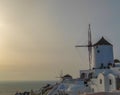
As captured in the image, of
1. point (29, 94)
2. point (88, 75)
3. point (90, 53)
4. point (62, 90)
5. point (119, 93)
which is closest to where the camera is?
point (119, 93)

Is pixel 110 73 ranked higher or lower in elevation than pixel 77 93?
higher

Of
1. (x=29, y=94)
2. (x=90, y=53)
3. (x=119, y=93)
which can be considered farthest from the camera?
(x=29, y=94)

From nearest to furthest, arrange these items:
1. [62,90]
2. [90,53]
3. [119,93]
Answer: [119,93]
[62,90]
[90,53]

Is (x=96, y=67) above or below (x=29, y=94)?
above

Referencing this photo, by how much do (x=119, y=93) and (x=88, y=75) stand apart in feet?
65.7

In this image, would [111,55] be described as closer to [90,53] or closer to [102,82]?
[90,53]

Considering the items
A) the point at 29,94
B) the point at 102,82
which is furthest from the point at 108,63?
the point at 29,94

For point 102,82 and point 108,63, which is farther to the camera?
point 108,63

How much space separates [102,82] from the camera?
144 feet

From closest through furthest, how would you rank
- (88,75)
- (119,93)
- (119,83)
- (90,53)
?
(119,93) → (119,83) → (88,75) → (90,53)

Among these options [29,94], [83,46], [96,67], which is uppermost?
[83,46]

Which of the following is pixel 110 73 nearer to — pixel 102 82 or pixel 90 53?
pixel 102 82

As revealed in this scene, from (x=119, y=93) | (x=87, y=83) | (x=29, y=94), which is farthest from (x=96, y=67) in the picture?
(x=119, y=93)

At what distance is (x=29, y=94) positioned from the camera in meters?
60.0
